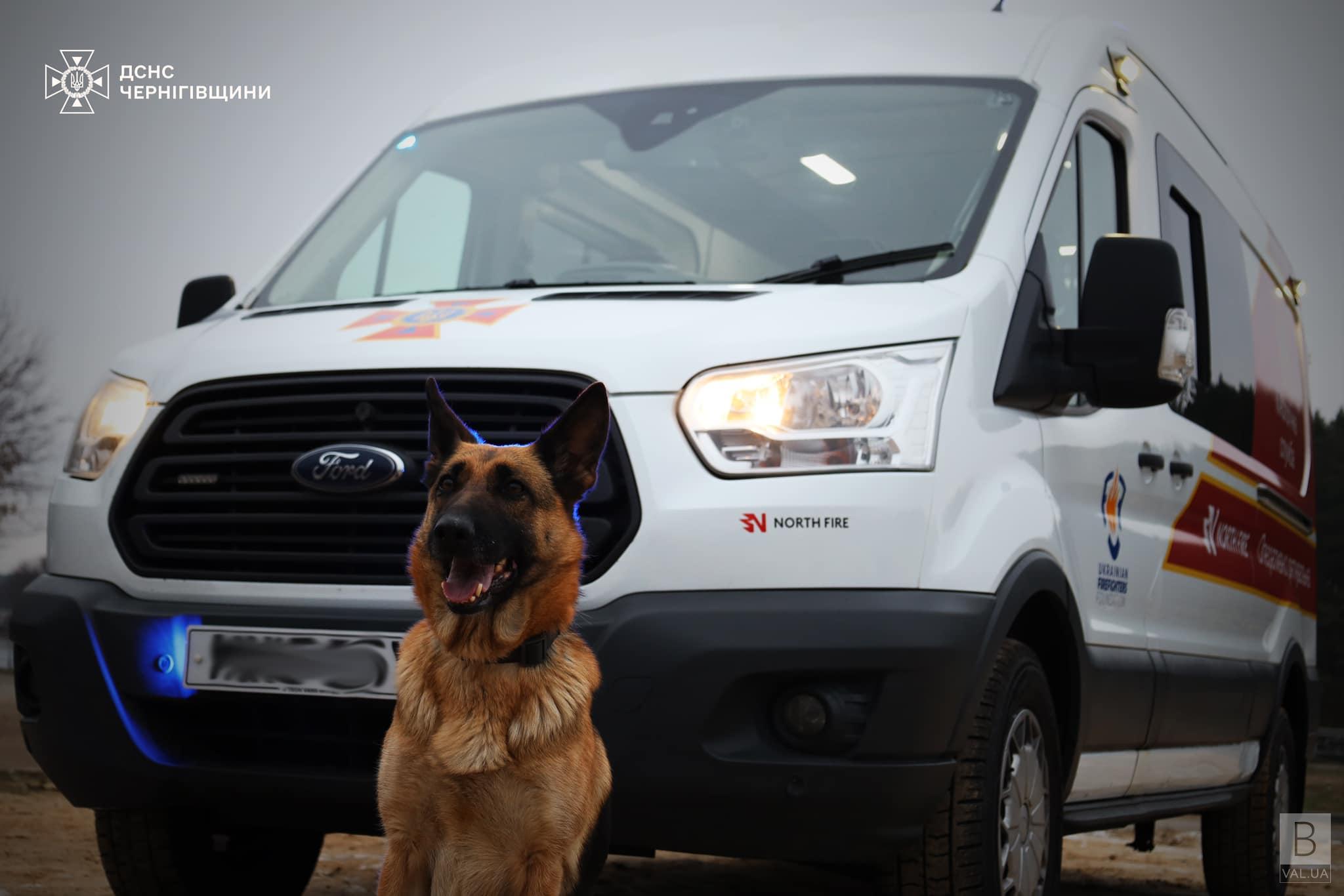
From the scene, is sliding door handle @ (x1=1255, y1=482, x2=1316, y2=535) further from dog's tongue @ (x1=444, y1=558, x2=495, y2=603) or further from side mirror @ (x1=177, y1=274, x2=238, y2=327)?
dog's tongue @ (x1=444, y1=558, x2=495, y2=603)

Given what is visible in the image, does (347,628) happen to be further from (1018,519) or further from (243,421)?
(1018,519)

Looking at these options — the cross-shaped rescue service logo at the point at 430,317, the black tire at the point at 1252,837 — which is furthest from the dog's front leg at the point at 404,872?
the black tire at the point at 1252,837

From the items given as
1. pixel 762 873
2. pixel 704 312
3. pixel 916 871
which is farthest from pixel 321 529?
pixel 762 873

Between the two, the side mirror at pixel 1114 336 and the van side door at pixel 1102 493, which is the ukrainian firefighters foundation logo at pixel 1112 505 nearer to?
the van side door at pixel 1102 493

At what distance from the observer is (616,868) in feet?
23.3

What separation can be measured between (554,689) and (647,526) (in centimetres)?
51

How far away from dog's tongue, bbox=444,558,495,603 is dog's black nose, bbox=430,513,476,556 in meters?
0.07

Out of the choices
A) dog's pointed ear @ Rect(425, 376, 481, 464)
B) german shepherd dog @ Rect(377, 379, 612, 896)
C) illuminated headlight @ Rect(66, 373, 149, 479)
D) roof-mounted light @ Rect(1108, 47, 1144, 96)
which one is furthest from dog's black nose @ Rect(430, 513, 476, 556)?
roof-mounted light @ Rect(1108, 47, 1144, 96)

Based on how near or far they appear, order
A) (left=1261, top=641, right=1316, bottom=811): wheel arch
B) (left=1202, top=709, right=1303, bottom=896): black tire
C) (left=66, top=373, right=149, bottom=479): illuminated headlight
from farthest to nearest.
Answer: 1. (left=1261, top=641, right=1316, bottom=811): wheel arch
2. (left=1202, top=709, right=1303, bottom=896): black tire
3. (left=66, top=373, right=149, bottom=479): illuminated headlight

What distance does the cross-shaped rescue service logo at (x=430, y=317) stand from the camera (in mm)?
3850

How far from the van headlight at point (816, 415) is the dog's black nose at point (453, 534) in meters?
0.75

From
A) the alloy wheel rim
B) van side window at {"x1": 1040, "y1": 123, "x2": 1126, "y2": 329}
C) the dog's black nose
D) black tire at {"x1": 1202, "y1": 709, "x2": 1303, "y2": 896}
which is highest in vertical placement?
van side window at {"x1": 1040, "y1": 123, "x2": 1126, "y2": 329}

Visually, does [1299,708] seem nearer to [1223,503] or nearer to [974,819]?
[1223,503]

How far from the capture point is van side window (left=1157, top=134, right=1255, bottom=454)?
18.0 feet
